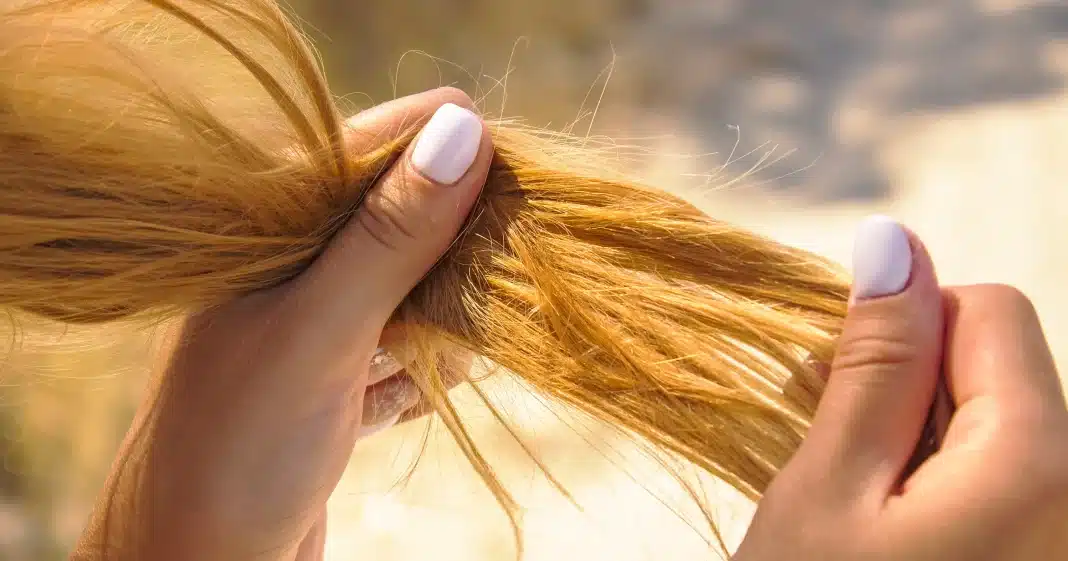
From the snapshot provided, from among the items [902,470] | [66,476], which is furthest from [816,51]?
[902,470]

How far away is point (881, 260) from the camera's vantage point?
1.91ft

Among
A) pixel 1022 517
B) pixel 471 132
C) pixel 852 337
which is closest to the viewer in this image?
pixel 1022 517

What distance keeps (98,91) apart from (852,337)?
54 centimetres

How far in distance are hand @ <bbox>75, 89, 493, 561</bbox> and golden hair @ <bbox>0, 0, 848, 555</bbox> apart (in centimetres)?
3

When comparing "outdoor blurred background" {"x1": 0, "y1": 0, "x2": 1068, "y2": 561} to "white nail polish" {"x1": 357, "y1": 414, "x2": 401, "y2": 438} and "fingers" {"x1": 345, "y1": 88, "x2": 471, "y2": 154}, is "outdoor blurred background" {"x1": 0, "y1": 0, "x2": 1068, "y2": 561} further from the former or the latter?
"fingers" {"x1": 345, "y1": 88, "x2": 471, "y2": 154}

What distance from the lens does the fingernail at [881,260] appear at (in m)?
0.58

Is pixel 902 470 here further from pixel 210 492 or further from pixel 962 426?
pixel 210 492

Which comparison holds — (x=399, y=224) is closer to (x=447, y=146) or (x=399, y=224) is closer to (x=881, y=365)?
(x=447, y=146)

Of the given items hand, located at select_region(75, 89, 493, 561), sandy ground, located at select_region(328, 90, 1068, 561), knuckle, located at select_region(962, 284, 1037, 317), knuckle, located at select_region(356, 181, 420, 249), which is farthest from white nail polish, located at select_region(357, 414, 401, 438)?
sandy ground, located at select_region(328, 90, 1068, 561)

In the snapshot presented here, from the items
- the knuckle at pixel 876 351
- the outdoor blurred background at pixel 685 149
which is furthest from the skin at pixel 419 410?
the outdoor blurred background at pixel 685 149

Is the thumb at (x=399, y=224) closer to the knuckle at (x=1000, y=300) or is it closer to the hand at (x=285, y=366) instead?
the hand at (x=285, y=366)

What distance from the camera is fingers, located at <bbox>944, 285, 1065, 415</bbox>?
0.51 m

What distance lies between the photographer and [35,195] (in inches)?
24.2

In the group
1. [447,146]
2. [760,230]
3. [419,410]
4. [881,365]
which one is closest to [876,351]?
[881,365]
